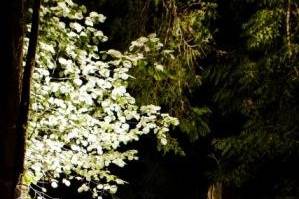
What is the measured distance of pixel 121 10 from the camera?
8.89 metres

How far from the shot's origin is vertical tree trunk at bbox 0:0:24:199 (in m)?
2.93

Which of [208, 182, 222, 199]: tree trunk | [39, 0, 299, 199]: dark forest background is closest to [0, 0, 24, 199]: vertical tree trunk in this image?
[39, 0, 299, 199]: dark forest background

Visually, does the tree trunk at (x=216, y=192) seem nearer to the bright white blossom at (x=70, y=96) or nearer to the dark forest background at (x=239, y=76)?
the dark forest background at (x=239, y=76)

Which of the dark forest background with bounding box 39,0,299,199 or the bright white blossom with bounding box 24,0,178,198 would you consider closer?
the bright white blossom with bounding box 24,0,178,198

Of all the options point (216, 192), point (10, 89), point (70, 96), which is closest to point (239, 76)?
point (216, 192)

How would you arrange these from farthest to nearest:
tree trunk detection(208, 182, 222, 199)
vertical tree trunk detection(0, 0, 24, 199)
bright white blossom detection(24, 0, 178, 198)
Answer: tree trunk detection(208, 182, 222, 199)
bright white blossom detection(24, 0, 178, 198)
vertical tree trunk detection(0, 0, 24, 199)

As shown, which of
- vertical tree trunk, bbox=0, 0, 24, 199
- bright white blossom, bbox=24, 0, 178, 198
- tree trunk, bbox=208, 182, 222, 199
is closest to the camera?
vertical tree trunk, bbox=0, 0, 24, 199

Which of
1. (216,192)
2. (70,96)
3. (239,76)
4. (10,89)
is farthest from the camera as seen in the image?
(216,192)

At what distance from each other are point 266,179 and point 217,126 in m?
2.31

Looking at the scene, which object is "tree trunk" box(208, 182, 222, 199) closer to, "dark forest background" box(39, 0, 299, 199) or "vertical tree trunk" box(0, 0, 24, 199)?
"dark forest background" box(39, 0, 299, 199)

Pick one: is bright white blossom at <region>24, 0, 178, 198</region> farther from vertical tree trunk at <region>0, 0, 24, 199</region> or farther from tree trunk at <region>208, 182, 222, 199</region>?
tree trunk at <region>208, 182, 222, 199</region>

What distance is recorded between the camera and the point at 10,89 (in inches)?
117

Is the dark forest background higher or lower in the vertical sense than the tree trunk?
higher

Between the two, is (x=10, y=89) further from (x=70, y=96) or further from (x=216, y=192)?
(x=216, y=192)
